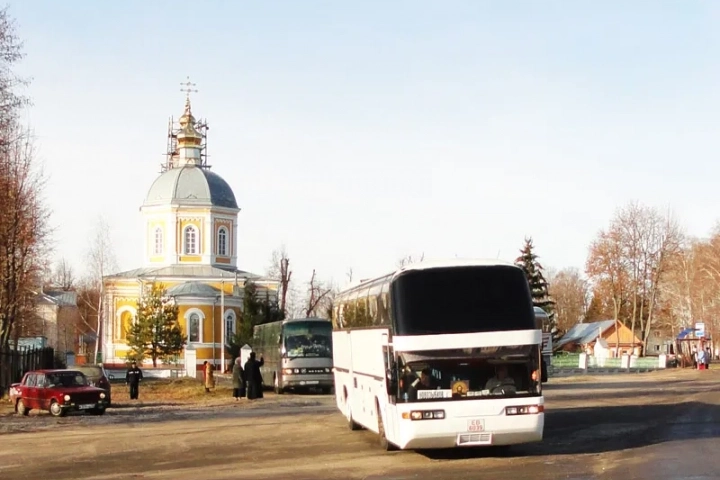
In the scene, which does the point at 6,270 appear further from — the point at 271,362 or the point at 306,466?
the point at 306,466

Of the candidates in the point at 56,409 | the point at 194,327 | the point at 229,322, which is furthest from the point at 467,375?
the point at 229,322

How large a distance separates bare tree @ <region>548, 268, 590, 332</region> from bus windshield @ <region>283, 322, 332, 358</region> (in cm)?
10451

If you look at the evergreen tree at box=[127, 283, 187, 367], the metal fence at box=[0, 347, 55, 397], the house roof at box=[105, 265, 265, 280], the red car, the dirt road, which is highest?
the house roof at box=[105, 265, 265, 280]

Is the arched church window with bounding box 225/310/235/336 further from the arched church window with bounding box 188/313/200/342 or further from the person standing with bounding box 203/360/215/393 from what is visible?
the person standing with bounding box 203/360/215/393

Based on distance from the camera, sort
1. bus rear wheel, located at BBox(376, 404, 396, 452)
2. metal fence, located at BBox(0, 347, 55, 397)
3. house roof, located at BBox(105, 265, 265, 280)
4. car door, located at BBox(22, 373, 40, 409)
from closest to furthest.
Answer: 1. bus rear wheel, located at BBox(376, 404, 396, 452)
2. car door, located at BBox(22, 373, 40, 409)
3. metal fence, located at BBox(0, 347, 55, 397)
4. house roof, located at BBox(105, 265, 265, 280)

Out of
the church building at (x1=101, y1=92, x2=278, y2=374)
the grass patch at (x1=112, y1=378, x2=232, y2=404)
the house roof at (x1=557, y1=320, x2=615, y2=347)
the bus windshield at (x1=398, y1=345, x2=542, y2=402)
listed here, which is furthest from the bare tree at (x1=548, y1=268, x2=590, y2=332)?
the bus windshield at (x1=398, y1=345, x2=542, y2=402)

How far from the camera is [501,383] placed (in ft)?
56.7

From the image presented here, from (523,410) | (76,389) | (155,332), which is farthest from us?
(155,332)

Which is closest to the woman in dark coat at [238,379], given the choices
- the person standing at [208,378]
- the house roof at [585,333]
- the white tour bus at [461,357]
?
the person standing at [208,378]

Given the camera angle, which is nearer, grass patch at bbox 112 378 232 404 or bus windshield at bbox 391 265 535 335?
bus windshield at bbox 391 265 535 335

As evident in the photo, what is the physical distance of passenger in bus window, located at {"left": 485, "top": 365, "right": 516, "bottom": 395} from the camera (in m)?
17.2

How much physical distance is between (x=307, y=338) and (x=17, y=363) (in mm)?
13454

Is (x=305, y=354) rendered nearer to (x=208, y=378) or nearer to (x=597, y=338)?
(x=208, y=378)

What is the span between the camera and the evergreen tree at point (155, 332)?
269ft
